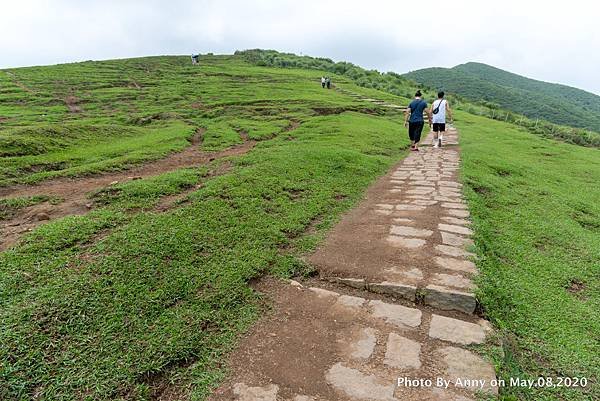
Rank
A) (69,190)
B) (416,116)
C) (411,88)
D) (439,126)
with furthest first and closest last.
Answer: (411,88)
(439,126)
(416,116)
(69,190)

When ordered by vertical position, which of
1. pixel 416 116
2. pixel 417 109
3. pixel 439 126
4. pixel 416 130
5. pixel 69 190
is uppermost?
pixel 417 109

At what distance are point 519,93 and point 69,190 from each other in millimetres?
104653

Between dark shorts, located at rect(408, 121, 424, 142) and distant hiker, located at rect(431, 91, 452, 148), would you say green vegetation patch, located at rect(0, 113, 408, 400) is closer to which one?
dark shorts, located at rect(408, 121, 424, 142)

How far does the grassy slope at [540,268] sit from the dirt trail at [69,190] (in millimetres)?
6020

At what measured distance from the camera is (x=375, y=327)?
3553 mm

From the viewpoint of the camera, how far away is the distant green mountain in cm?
6938

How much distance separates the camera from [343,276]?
4508mm

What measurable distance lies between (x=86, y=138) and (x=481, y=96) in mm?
88525

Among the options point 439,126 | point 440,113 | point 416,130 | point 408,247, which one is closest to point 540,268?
point 408,247

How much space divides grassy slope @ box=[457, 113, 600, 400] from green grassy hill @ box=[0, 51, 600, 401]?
0.02 m

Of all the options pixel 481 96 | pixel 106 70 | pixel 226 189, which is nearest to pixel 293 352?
pixel 226 189

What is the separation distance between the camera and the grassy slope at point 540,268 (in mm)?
3396

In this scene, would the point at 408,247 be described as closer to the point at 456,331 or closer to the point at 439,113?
the point at 456,331

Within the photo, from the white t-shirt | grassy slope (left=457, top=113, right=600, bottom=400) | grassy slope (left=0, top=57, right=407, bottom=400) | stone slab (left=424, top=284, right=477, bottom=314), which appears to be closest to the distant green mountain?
the white t-shirt
